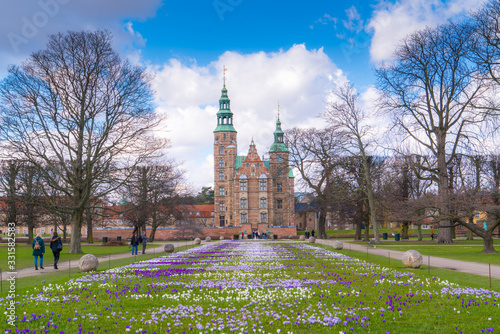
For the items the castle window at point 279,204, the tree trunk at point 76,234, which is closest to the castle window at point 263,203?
the castle window at point 279,204

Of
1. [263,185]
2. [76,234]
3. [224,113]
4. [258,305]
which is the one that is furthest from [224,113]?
[258,305]

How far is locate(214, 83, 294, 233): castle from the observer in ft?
321

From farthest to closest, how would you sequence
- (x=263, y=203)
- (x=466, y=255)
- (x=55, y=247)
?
(x=263, y=203), (x=466, y=255), (x=55, y=247)

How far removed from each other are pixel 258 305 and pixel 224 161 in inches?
3700

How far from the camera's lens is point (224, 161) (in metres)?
105

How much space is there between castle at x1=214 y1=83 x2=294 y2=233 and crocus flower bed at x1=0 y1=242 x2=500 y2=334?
7730 centimetres

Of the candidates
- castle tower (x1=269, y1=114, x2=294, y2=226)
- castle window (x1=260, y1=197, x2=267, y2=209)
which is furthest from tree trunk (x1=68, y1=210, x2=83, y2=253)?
castle tower (x1=269, y1=114, x2=294, y2=226)

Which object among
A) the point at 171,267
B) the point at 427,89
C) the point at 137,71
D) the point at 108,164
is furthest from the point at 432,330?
the point at 427,89

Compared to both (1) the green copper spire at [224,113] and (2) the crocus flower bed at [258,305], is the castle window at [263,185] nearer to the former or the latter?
(1) the green copper spire at [224,113]

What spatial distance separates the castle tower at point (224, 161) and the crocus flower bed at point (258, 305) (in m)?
85.3

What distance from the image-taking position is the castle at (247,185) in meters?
97.8

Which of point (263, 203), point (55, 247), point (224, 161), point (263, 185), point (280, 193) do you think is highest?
point (224, 161)

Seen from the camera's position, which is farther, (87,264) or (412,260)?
(412,260)

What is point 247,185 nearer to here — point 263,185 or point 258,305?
point 263,185
